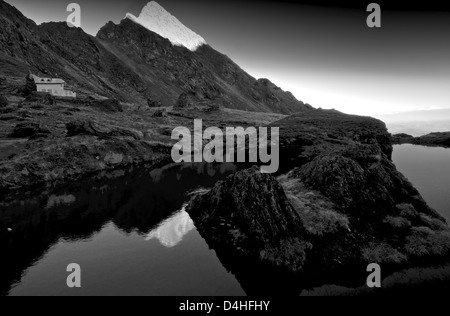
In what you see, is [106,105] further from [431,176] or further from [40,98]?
[431,176]

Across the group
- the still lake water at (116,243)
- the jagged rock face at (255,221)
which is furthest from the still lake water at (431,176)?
the jagged rock face at (255,221)

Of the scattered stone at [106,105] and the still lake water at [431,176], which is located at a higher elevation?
the scattered stone at [106,105]

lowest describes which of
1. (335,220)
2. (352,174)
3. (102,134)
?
(335,220)

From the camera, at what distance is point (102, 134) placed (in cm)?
10769

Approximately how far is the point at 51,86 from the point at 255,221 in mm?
153812

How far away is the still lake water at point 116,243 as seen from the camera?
122ft

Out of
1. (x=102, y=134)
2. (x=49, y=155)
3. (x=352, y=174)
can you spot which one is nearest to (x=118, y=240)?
(x=352, y=174)

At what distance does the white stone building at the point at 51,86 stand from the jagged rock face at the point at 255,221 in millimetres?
140600

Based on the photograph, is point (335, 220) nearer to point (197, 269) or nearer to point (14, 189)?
point (197, 269)

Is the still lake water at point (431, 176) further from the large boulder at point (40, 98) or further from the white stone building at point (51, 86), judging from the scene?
the white stone building at point (51, 86)

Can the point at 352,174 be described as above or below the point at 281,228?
above

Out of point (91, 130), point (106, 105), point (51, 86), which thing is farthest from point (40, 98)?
point (91, 130)

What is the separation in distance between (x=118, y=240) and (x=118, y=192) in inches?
1089

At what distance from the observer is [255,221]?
147 ft
